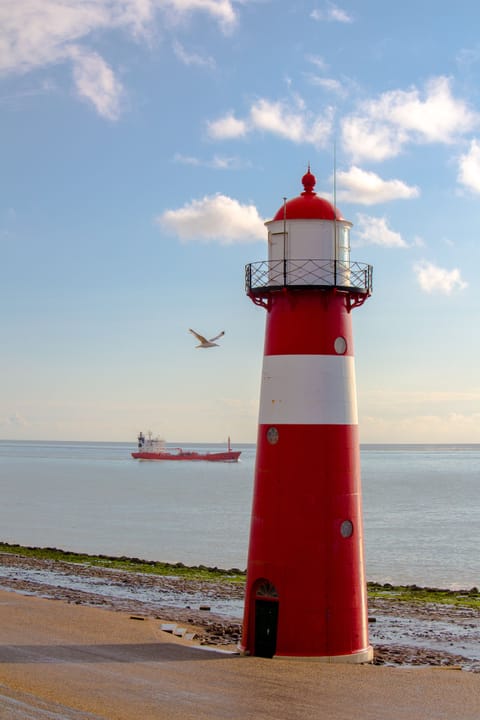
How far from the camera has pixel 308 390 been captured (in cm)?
1362

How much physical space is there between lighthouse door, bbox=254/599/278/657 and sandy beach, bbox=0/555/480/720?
Result: 291 mm

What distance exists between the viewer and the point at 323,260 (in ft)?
45.4

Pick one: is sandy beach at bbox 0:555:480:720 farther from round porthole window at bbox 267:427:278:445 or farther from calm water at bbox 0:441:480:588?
calm water at bbox 0:441:480:588

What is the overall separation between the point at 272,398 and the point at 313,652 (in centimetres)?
383

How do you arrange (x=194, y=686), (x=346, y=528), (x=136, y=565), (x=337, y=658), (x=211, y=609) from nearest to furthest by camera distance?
(x=194, y=686) < (x=337, y=658) < (x=346, y=528) < (x=211, y=609) < (x=136, y=565)

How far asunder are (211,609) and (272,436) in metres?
10.7

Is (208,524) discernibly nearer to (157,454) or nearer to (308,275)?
(308,275)

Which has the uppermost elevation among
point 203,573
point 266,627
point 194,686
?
point 203,573

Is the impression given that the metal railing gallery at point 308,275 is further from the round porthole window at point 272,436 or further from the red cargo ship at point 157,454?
the red cargo ship at point 157,454

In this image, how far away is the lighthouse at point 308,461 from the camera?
44.6ft

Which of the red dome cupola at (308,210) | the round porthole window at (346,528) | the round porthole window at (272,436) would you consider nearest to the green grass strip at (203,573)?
the round porthole window at (346,528)

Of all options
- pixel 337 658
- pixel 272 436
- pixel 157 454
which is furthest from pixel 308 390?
pixel 157 454

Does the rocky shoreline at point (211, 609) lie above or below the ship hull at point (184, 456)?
below

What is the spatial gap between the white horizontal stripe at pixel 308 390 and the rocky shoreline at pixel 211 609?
15.2 feet
